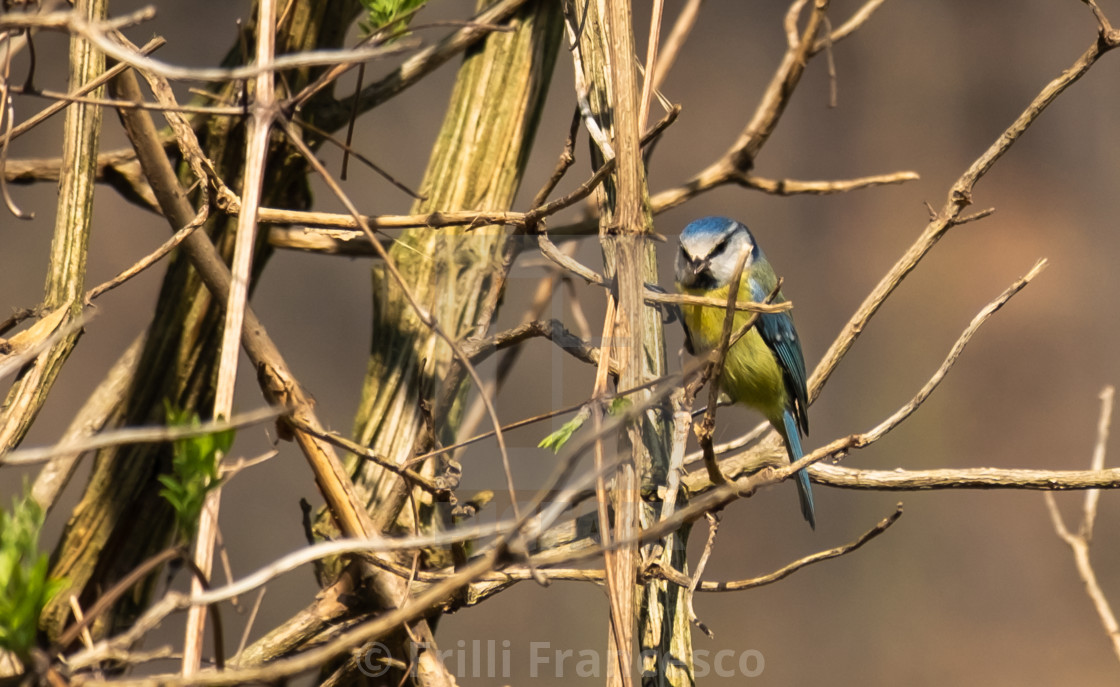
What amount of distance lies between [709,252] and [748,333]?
0.32 m

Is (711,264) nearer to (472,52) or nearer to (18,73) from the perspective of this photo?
(472,52)

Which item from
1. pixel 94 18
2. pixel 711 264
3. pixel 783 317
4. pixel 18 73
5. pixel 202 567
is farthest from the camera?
pixel 18 73

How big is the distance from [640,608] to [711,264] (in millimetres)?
1115

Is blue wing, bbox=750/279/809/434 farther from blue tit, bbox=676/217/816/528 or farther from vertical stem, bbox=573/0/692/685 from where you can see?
vertical stem, bbox=573/0/692/685

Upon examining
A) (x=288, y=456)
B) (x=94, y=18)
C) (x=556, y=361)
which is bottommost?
(x=288, y=456)

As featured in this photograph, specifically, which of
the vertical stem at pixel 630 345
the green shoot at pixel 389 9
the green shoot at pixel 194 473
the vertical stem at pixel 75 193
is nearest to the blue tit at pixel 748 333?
the vertical stem at pixel 630 345

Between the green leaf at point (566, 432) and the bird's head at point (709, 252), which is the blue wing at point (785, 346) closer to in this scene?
the bird's head at point (709, 252)

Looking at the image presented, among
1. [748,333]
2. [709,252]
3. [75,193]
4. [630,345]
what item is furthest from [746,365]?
[75,193]

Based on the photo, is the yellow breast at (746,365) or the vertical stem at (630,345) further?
the yellow breast at (746,365)

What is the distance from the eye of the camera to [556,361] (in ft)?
5.12

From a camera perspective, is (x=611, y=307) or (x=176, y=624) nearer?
(x=611, y=307)

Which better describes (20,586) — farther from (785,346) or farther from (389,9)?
(785,346)

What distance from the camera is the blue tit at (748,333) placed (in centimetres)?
208

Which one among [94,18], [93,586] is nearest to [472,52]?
[94,18]
